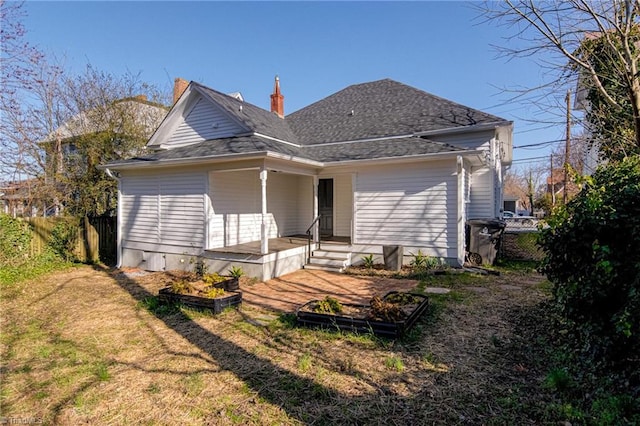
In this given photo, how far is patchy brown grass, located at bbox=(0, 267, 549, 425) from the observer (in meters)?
2.98

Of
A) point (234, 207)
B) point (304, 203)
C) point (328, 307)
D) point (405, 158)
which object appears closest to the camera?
point (328, 307)

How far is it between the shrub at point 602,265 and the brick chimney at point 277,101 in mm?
13442

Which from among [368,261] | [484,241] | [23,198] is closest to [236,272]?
[368,261]

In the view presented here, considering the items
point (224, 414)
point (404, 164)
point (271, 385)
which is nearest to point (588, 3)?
point (404, 164)

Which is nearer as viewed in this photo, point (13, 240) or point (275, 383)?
point (275, 383)

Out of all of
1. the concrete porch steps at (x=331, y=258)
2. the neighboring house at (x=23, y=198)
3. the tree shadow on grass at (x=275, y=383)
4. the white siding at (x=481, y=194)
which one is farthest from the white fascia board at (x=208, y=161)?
the white siding at (x=481, y=194)

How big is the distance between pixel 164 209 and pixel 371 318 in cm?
810

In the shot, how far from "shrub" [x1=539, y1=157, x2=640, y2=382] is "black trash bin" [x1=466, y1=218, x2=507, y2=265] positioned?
6.31 meters

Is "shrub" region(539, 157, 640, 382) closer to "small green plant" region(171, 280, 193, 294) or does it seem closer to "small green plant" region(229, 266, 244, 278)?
"small green plant" region(171, 280, 193, 294)

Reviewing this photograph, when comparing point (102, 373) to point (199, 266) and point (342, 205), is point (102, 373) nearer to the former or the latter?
point (199, 266)

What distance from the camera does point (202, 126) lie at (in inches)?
437

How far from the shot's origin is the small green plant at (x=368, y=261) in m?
9.86

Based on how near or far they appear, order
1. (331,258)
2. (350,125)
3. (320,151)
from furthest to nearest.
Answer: (350,125) → (320,151) → (331,258)

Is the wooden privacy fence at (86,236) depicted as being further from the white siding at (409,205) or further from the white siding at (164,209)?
the white siding at (409,205)
